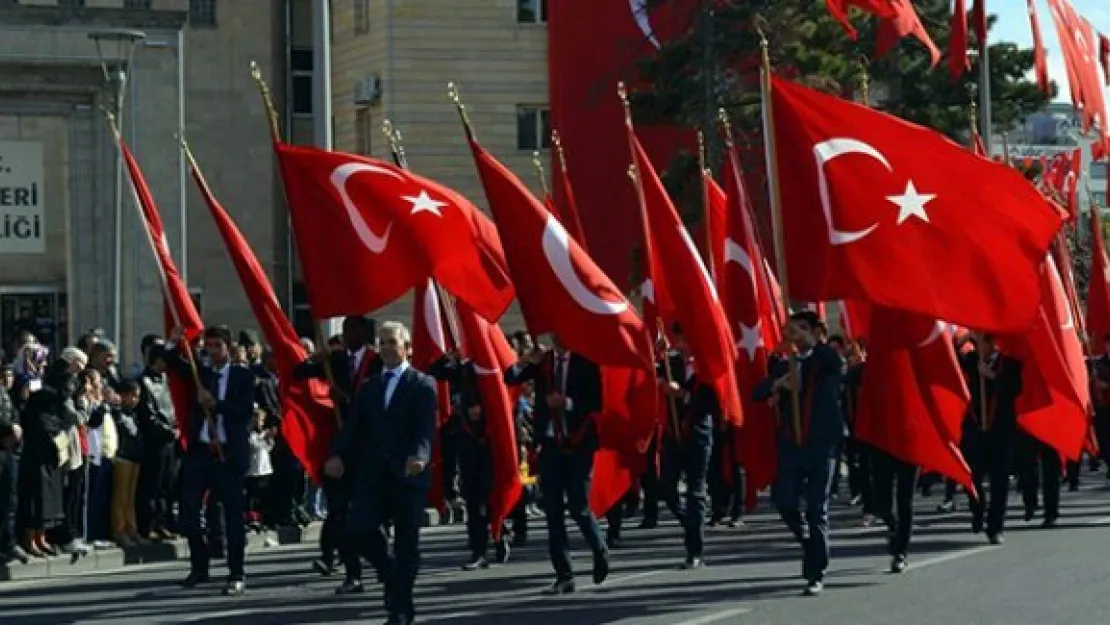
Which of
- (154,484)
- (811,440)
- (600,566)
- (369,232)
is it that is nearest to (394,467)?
(600,566)

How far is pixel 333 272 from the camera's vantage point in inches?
663

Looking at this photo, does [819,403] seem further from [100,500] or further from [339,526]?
[100,500]

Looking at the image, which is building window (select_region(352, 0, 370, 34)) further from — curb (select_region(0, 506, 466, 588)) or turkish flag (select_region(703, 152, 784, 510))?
turkish flag (select_region(703, 152, 784, 510))

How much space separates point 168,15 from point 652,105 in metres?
11.8

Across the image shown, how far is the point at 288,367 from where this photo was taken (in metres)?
17.7

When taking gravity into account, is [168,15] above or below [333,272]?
above

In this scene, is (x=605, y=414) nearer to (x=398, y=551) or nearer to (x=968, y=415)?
(x=398, y=551)

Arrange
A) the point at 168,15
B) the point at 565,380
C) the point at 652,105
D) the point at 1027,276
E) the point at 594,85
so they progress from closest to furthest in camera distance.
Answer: the point at 1027,276
the point at 565,380
the point at 168,15
the point at 652,105
the point at 594,85

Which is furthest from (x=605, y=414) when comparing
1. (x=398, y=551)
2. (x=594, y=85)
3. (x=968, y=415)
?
(x=594, y=85)

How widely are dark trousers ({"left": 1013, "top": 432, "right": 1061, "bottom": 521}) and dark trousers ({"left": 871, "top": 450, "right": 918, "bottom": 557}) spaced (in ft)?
11.5

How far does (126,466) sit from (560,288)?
18.1 feet

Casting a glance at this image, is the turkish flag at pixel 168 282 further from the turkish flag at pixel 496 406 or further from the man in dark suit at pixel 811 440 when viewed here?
the man in dark suit at pixel 811 440

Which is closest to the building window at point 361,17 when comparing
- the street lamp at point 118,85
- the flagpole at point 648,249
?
the street lamp at point 118,85

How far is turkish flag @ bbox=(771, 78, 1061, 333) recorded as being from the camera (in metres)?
15.1
